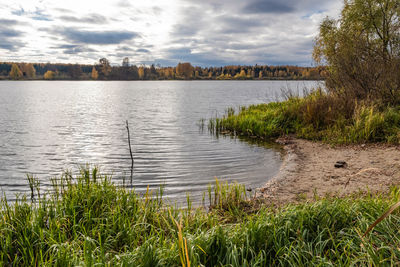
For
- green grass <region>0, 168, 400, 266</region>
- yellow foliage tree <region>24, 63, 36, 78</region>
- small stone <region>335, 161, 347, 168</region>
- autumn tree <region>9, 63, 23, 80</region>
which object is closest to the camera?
green grass <region>0, 168, 400, 266</region>

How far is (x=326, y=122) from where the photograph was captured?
49.6ft

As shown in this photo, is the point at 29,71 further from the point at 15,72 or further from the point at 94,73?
the point at 94,73

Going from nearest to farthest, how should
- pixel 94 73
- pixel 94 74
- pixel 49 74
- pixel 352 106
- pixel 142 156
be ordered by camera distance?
1. pixel 142 156
2. pixel 352 106
3. pixel 49 74
4. pixel 94 73
5. pixel 94 74

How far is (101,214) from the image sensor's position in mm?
5312

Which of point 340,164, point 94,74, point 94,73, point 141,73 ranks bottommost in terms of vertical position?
point 340,164

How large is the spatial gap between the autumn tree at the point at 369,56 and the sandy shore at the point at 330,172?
5.11 meters

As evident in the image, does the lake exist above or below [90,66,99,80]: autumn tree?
below

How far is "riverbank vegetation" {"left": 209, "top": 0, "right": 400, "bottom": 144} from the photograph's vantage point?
12.9m

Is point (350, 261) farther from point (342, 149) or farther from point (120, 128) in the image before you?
point (120, 128)

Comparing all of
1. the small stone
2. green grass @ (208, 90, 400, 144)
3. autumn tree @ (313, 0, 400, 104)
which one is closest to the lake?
green grass @ (208, 90, 400, 144)

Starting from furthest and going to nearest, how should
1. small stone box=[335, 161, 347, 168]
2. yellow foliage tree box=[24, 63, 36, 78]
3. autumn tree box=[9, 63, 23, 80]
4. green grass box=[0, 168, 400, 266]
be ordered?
yellow foliage tree box=[24, 63, 36, 78] → autumn tree box=[9, 63, 23, 80] → small stone box=[335, 161, 347, 168] → green grass box=[0, 168, 400, 266]

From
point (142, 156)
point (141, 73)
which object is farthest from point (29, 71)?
point (142, 156)

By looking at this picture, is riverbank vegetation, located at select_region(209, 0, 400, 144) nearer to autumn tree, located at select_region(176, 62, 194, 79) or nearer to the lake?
the lake

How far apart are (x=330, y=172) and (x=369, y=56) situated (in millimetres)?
9844
